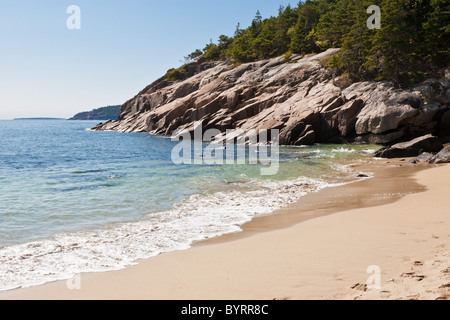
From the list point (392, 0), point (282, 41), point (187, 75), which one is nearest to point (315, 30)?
point (282, 41)

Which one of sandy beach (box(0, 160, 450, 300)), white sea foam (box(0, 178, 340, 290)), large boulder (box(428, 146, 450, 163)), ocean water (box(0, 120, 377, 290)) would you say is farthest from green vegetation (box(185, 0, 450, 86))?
sandy beach (box(0, 160, 450, 300))

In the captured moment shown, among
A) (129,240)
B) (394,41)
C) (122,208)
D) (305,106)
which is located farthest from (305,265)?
(394,41)

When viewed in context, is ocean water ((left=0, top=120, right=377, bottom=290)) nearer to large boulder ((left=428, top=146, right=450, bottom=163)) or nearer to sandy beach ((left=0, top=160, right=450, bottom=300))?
sandy beach ((left=0, top=160, right=450, bottom=300))

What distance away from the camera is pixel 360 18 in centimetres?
4403

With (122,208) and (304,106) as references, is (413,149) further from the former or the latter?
(122,208)

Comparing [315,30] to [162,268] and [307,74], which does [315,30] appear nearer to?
[307,74]

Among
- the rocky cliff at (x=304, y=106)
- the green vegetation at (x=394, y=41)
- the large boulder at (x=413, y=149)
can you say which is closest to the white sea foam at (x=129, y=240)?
the large boulder at (x=413, y=149)

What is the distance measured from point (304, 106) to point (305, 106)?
0.53ft

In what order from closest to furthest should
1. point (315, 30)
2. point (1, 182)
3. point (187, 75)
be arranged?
point (1, 182) → point (315, 30) → point (187, 75)

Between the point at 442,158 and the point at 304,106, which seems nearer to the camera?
the point at 442,158

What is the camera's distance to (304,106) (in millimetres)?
42156

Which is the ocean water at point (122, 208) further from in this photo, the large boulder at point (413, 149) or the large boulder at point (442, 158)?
the large boulder at point (442, 158)

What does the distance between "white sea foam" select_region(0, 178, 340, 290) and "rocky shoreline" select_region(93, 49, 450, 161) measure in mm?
19657
